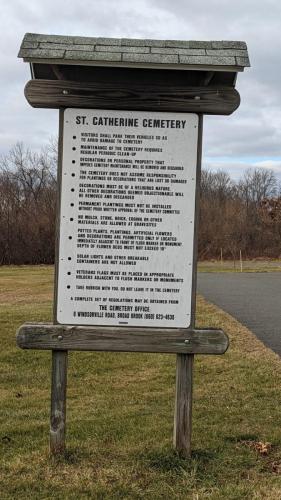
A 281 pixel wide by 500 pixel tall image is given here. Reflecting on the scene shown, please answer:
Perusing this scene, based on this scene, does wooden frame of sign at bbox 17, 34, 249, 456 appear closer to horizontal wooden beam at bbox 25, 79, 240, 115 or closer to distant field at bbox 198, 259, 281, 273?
horizontal wooden beam at bbox 25, 79, 240, 115

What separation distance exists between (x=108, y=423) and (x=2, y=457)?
1088mm

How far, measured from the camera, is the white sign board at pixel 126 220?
3877mm

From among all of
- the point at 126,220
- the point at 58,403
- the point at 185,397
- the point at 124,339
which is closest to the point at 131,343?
the point at 124,339

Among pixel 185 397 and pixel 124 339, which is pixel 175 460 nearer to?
pixel 185 397

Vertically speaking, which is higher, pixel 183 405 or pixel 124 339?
pixel 124 339

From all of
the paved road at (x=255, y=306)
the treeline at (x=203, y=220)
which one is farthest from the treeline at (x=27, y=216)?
the paved road at (x=255, y=306)

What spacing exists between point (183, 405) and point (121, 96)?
2.21m

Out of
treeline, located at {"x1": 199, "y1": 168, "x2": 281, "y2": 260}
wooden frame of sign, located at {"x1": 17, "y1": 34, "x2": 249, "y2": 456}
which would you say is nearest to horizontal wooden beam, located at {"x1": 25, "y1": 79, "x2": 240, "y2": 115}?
wooden frame of sign, located at {"x1": 17, "y1": 34, "x2": 249, "y2": 456}

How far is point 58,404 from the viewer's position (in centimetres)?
396

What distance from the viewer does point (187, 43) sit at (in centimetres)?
391

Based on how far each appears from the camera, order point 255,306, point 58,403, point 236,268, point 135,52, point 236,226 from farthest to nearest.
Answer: point 236,226 → point 236,268 → point 255,306 → point 58,403 → point 135,52

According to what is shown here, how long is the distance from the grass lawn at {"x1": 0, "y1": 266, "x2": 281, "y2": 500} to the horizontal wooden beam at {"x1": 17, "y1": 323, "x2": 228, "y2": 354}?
2.54 ft

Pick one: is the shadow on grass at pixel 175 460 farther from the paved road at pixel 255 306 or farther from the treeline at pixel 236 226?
the treeline at pixel 236 226

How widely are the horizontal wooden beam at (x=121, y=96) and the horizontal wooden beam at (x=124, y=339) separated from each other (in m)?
1.55
